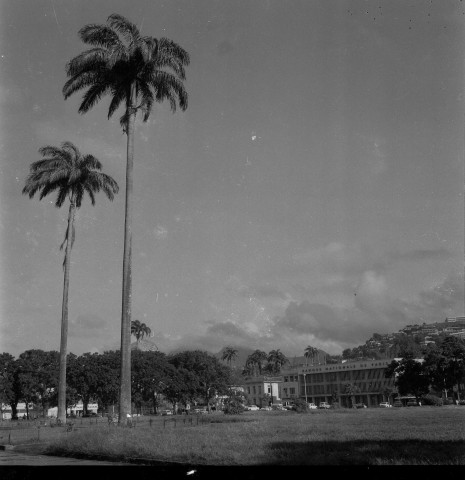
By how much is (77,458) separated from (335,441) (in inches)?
320

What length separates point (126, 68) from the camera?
90.4 feet

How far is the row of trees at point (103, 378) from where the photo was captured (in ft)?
279

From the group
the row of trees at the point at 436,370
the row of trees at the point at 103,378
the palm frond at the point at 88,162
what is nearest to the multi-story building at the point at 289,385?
the row of trees at the point at 103,378

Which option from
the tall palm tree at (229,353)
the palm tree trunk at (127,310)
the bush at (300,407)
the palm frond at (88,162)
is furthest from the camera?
the tall palm tree at (229,353)

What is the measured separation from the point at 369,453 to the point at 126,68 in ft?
67.9

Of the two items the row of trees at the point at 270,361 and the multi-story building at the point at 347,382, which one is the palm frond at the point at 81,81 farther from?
the row of trees at the point at 270,361

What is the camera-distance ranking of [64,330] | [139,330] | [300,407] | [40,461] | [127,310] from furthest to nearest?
1. [139,330]
2. [300,407]
3. [64,330]
4. [127,310]
5. [40,461]

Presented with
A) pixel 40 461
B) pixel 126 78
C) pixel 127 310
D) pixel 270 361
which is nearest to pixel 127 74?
pixel 126 78

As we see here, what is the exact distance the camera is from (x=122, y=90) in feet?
93.3

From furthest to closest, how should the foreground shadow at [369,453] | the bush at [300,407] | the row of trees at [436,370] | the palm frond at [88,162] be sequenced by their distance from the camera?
the row of trees at [436,370] → the bush at [300,407] → the palm frond at [88,162] → the foreground shadow at [369,453]

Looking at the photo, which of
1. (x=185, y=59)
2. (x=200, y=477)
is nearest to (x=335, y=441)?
(x=200, y=477)

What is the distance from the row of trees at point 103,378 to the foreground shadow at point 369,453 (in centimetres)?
7206

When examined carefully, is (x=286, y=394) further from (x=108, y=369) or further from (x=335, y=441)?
(x=335, y=441)

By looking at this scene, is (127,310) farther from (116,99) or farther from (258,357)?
(258,357)
